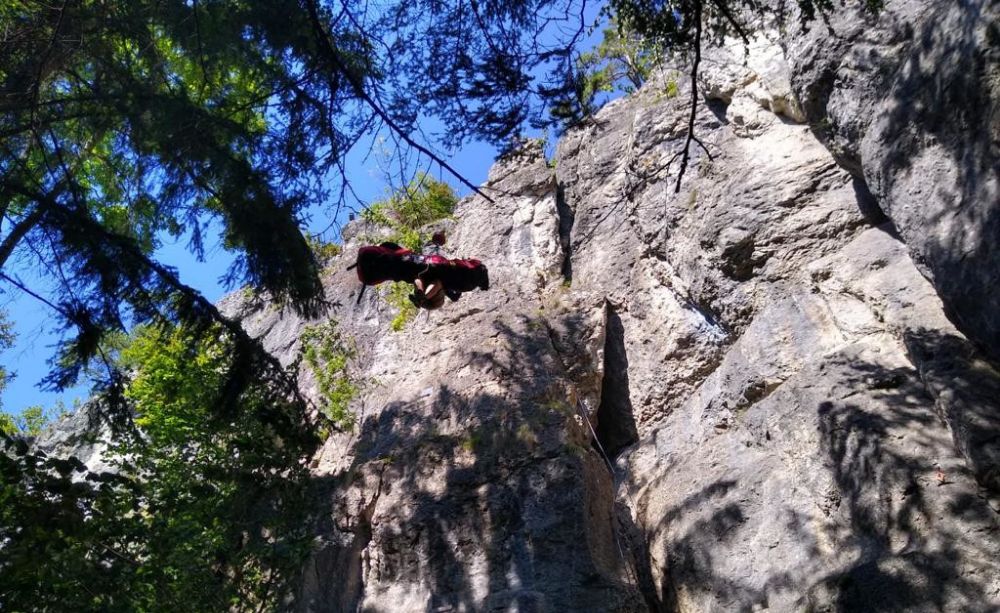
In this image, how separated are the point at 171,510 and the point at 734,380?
5235 millimetres

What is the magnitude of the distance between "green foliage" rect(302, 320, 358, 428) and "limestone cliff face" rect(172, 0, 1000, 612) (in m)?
0.22

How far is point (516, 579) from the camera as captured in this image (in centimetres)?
562

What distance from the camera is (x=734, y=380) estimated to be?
664 cm

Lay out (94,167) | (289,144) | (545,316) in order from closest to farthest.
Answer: (289,144), (545,316), (94,167)

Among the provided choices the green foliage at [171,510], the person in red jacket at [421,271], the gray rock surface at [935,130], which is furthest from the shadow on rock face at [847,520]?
the green foliage at [171,510]

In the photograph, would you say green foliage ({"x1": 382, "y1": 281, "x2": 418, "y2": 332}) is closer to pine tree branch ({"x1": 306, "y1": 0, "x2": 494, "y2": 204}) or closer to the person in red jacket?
the person in red jacket

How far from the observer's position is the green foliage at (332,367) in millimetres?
8977

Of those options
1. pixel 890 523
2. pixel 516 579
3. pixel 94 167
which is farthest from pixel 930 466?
pixel 94 167

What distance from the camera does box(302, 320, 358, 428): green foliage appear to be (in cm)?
898

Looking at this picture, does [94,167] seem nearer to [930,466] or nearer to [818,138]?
[818,138]

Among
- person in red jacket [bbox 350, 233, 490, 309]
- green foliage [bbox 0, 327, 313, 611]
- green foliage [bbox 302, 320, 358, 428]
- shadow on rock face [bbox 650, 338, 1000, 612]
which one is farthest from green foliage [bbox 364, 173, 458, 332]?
shadow on rock face [bbox 650, 338, 1000, 612]

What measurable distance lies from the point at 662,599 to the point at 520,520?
3.93ft

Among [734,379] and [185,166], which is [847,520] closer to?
[734,379]

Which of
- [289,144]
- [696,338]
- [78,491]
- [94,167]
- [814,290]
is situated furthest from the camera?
[94,167]
